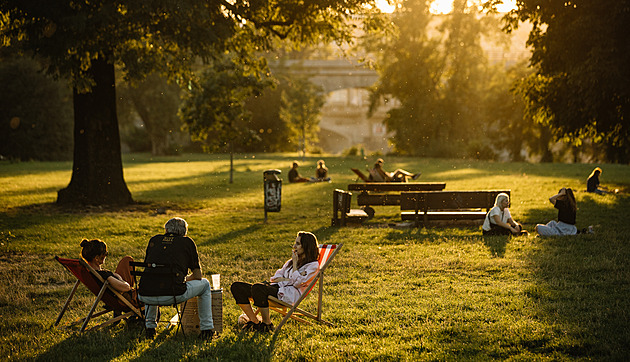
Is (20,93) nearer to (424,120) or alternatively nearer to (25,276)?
(424,120)

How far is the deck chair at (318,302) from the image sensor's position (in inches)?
252

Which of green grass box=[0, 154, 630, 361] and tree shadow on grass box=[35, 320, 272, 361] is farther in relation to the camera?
green grass box=[0, 154, 630, 361]

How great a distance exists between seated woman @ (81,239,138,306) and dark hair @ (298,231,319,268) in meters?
1.80

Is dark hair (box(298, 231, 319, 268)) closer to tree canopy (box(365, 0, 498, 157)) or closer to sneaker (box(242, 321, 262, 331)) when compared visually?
sneaker (box(242, 321, 262, 331))

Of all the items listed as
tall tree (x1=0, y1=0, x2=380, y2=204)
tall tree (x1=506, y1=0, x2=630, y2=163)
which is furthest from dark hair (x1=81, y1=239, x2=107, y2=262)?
tall tree (x1=506, y1=0, x2=630, y2=163)

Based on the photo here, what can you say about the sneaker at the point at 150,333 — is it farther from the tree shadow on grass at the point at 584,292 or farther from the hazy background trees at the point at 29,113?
the hazy background trees at the point at 29,113

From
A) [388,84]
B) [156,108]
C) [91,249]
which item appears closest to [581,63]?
[91,249]

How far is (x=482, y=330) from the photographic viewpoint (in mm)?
6500

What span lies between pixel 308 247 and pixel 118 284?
197cm

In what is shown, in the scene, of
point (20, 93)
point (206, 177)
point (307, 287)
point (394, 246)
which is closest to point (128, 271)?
point (307, 287)

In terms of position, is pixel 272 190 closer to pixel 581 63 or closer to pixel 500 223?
pixel 500 223

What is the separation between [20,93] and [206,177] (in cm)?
2460

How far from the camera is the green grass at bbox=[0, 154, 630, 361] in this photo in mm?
5973

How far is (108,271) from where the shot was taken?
245 inches
